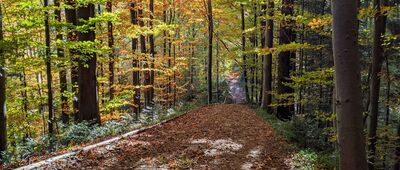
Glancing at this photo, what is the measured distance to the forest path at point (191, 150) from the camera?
6.83 meters

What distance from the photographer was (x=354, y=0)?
3.04 metres

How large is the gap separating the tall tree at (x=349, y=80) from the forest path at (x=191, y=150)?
3.77 m

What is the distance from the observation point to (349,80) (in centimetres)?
308

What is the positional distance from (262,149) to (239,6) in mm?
17278

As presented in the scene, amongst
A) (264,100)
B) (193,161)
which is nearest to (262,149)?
(193,161)

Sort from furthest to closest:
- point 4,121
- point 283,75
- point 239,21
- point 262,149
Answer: point 239,21
point 283,75
point 4,121
point 262,149

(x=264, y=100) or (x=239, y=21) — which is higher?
(x=239, y=21)

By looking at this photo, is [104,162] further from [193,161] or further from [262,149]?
[262,149]

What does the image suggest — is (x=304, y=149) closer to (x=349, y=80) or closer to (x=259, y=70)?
(x=349, y=80)

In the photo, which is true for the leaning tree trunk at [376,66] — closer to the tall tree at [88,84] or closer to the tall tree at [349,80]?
the tall tree at [349,80]

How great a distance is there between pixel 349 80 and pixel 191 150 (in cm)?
545

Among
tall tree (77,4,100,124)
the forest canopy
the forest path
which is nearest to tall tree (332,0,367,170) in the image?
the forest canopy

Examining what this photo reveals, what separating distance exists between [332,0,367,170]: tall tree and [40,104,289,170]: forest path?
12.4 feet

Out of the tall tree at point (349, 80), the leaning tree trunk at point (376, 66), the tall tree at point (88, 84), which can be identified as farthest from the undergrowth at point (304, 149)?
the tall tree at point (88, 84)
